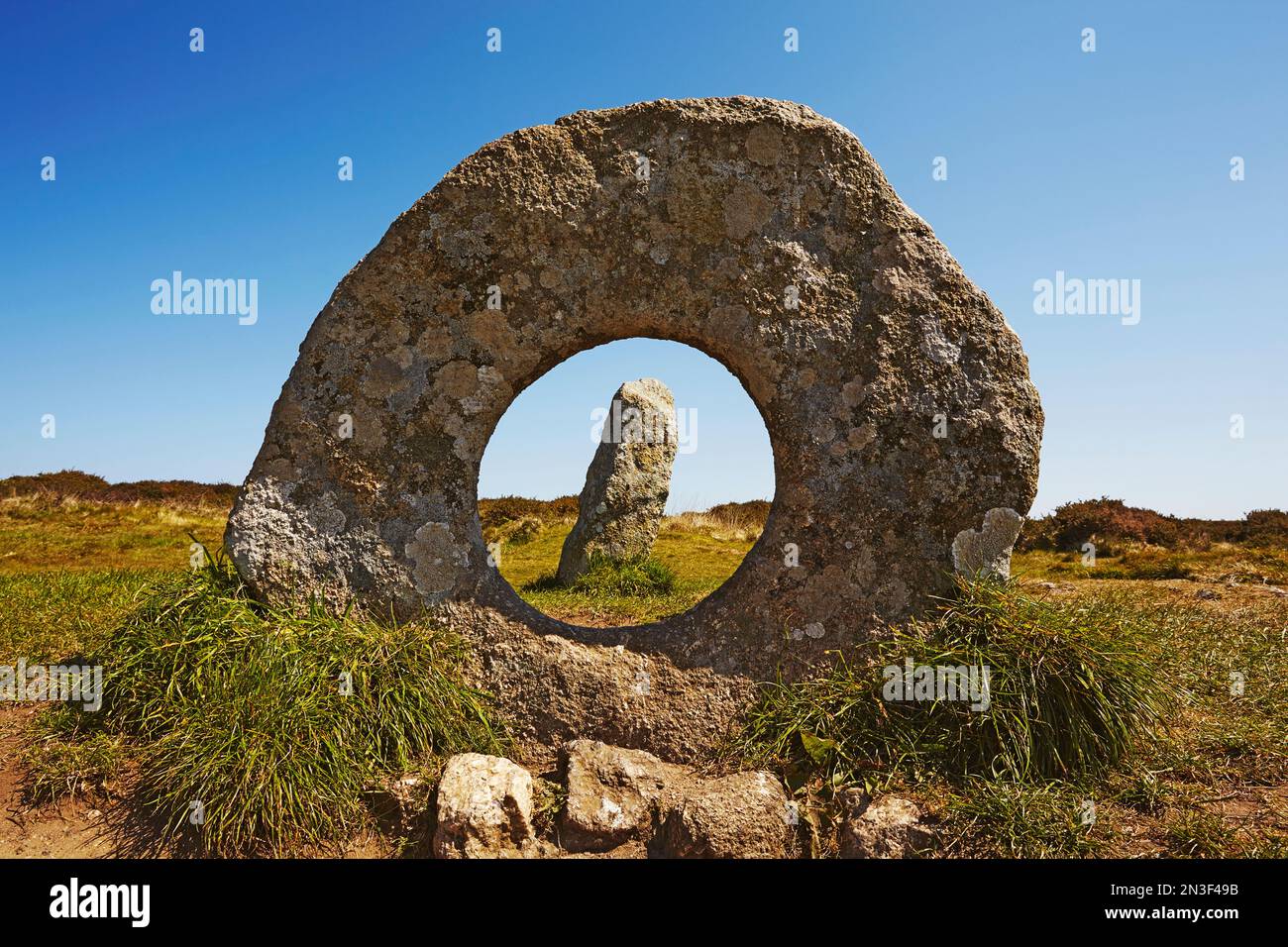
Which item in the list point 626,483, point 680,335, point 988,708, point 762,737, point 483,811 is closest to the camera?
point 483,811

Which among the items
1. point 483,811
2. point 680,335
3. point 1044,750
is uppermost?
→ point 680,335

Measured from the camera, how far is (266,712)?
3734mm

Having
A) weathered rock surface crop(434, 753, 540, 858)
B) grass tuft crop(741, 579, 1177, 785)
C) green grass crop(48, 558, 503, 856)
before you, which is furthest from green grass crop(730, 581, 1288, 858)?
green grass crop(48, 558, 503, 856)

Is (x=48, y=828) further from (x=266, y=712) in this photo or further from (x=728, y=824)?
(x=728, y=824)

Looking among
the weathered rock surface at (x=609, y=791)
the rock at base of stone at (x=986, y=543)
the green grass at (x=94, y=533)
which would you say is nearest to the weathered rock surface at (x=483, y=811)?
the weathered rock surface at (x=609, y=791)

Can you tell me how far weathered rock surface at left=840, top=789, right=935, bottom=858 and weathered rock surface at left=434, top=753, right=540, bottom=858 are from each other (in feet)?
4.54

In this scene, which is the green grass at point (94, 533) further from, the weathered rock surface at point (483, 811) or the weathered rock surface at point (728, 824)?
the weathered rock surface at point (728, 824)

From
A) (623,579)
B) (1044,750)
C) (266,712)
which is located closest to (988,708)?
(1044,750)

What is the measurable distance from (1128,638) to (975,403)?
146 cm

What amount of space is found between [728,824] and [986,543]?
1.99 m

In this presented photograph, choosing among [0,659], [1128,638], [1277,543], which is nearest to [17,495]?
[0,659]

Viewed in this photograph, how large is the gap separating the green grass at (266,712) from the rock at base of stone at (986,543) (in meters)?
2.61

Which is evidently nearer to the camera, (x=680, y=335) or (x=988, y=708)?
(x=988, y=708)

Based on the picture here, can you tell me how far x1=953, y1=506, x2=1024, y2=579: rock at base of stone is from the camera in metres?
4.27
